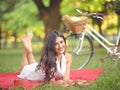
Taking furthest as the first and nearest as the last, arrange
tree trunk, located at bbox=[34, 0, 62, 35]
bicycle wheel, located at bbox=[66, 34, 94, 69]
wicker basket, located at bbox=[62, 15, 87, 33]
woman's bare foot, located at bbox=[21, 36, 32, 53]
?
1. tree trunk, located at bbox=[34, 0, 62, 35]
2. bicycle wheel, located at bbox=[66, 34, 94, 69]
3. wicker basket, located at bbox=[62, 15, 87, 33]
4. woman's bare foot, located at bbox=[21, 36, 32, 53]

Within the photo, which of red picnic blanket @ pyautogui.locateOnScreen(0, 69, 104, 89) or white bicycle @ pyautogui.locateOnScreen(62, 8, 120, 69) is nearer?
red picnic blanket @ pyautogui.locateOnScreen(0, 69, 104, 89)

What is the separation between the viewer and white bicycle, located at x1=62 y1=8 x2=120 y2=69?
331 inches

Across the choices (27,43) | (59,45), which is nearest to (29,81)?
(59,45)

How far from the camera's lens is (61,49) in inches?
262

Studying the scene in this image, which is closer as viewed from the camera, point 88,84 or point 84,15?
point 88,84

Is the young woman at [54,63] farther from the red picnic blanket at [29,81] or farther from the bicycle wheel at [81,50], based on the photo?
the bicycle wheel at [81,50]

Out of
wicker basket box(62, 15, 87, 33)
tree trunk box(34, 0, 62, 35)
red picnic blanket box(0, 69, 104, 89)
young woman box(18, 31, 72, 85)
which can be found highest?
tree trunk box(34, 0, 62, 35)

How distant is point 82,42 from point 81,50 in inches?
10.1

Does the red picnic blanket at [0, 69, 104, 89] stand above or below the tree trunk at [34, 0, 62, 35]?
below

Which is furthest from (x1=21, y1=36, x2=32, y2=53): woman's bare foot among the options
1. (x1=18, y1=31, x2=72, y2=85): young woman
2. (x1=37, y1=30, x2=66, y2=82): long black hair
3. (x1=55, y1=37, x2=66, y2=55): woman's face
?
(x1=55, y1=37, x2=66, y2=55): woman's face

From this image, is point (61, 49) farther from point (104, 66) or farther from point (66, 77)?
point (104, 66)

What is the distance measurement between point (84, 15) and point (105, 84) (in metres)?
2.49

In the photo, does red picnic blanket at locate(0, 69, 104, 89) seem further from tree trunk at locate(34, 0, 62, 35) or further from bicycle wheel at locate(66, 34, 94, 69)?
tree trunk at locate(34, 0, 62, 35)

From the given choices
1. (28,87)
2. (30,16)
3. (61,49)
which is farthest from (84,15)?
(30,16)
